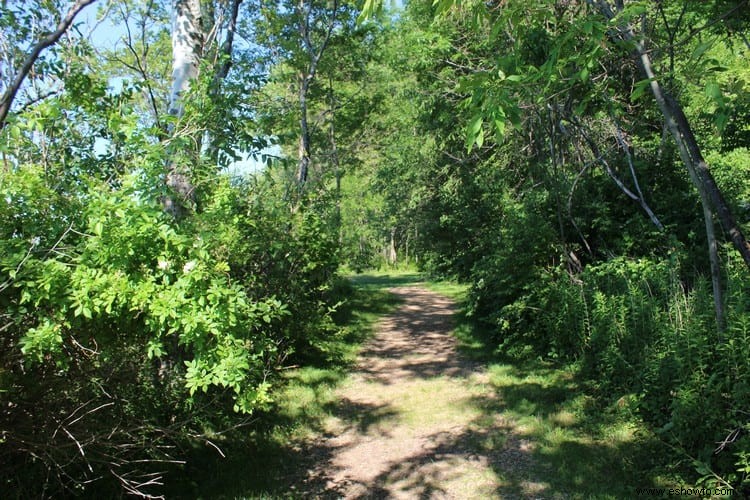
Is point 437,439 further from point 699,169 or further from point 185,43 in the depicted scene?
point 185,43

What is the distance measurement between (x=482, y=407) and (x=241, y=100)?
4363 mm

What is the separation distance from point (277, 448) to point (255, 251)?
259 centimetres

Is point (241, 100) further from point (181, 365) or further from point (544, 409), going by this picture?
point (544, 409)

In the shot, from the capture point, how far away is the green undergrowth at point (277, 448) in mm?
4465

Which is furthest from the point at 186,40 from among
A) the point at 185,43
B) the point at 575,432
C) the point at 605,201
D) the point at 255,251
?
the point at 605,201

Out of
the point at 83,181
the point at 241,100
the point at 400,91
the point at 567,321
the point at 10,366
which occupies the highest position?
the point at 400,91

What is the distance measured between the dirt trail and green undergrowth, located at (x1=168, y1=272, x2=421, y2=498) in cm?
22

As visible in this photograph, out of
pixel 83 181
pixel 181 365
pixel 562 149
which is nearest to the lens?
pixel 83 181

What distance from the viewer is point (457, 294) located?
16.5 m

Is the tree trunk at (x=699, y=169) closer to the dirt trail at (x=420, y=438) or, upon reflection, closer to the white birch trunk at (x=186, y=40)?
the dirt trail at (x=420, y=438)

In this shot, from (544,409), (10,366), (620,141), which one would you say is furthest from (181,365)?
(620,141)

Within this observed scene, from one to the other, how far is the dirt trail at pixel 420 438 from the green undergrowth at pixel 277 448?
0.22 m

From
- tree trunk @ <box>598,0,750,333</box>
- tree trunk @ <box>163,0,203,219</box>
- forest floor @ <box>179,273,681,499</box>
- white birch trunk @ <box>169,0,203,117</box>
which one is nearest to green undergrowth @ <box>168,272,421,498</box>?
forest floor @ <box>179,273,681,499</box>

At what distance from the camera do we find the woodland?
311 centimetres
